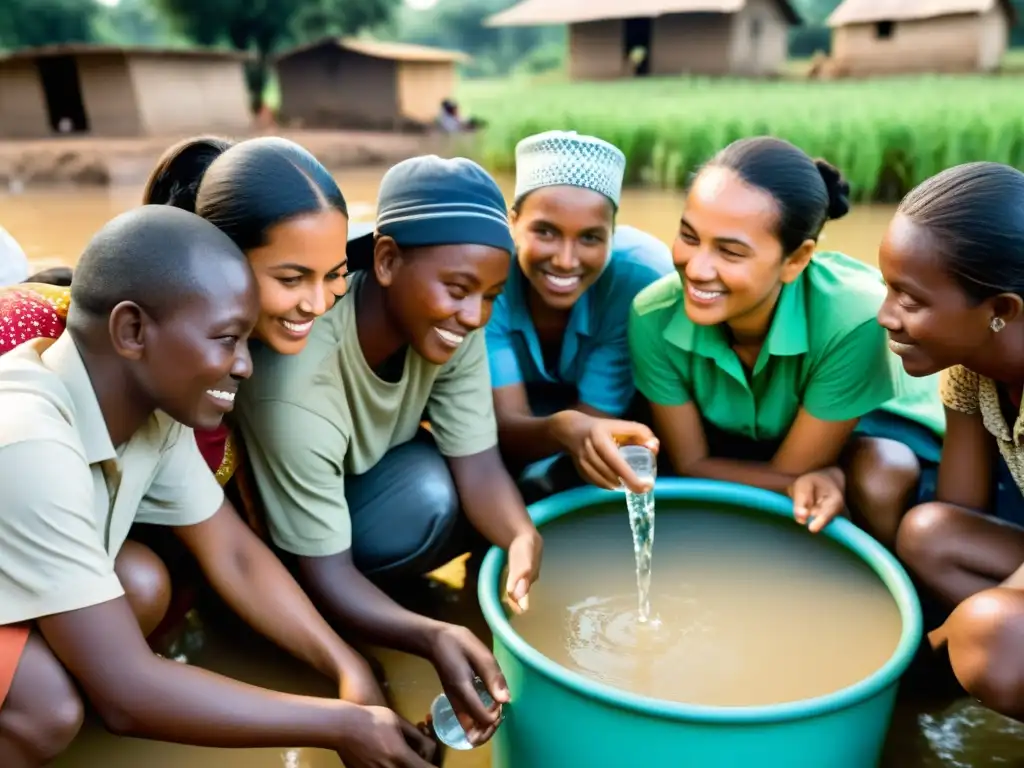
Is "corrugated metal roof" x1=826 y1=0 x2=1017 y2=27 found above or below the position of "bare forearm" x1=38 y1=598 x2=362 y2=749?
above

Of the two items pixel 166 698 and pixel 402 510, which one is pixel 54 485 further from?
pixel 402 510

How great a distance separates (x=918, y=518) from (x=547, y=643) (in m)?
0.68

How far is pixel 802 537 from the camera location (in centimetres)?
158

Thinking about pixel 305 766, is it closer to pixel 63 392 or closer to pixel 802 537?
pixel 63 392

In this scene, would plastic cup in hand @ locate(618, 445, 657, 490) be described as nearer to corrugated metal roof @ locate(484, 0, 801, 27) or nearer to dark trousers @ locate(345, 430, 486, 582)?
dark trousers @ locate(345, 430, 486, 582)

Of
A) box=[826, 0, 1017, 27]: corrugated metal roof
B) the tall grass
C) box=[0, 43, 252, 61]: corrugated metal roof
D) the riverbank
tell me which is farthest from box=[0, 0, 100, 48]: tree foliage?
box=[826, 0, 1017, 27]: corrugated metal roof

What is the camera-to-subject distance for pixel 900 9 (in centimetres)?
1405

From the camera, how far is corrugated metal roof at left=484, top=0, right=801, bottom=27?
13.8 metres

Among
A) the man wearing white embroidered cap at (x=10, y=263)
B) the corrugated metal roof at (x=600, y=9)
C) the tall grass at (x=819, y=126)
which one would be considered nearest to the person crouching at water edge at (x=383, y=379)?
the man wearing white embroidered cap at (x=10, y=263)

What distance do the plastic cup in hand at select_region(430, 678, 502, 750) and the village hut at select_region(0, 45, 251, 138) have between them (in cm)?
1116

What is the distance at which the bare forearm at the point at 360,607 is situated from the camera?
1392 mm

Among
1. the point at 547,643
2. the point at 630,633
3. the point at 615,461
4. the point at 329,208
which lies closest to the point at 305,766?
the point at 547,643

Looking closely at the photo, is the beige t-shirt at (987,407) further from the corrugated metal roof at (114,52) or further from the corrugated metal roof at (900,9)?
the corrugated metal roof at (900,9)

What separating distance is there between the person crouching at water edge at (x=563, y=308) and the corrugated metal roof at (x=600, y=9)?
13019 millimetres
